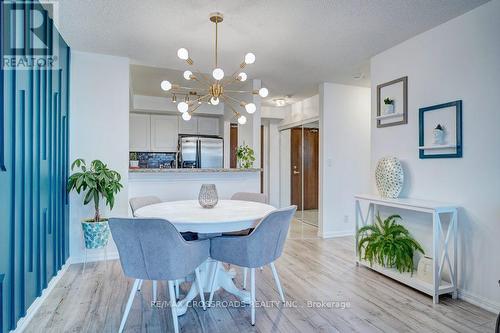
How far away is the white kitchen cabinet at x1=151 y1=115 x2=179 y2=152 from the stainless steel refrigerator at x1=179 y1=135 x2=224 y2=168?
0.26 metres

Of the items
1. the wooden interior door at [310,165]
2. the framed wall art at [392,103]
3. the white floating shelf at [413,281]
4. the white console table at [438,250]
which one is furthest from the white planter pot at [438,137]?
the wooden interior door at [310,165]

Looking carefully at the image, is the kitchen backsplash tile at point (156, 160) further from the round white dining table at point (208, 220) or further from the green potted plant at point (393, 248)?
the green potted plant at point (393, 248)

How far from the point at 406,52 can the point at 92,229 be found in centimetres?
372

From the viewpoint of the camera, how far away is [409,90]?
3.00 m

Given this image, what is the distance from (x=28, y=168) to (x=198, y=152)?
389 centimetres

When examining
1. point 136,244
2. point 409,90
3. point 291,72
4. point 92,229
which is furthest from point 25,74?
point 409,90

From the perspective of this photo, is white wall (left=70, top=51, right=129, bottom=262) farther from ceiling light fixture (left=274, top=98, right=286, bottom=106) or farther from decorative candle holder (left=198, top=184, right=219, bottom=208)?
ceiling light fixture (left=274, top=98, right=286, bottom=106)

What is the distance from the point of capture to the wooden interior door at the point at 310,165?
6.00 metres

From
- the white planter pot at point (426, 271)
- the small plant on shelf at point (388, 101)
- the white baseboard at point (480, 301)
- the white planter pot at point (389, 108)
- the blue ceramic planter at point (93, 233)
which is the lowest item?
the white baseboard at point (480, 301)

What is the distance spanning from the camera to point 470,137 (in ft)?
7.95

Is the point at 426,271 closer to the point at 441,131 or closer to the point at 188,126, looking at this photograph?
the point at 441,131

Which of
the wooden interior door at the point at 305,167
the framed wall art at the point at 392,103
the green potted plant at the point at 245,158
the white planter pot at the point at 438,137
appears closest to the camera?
the white planter pot at the point at 438,137

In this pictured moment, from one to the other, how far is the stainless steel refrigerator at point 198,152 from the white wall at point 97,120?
2441mm

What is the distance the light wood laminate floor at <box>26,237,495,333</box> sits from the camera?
6.46 ft
